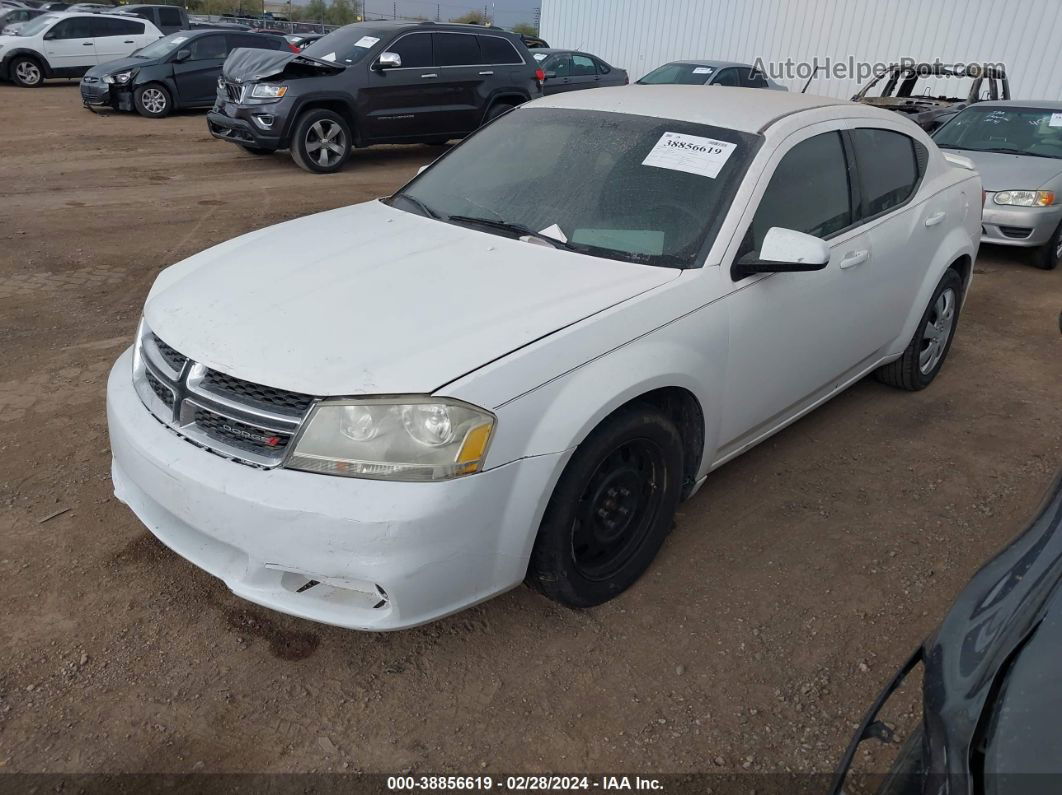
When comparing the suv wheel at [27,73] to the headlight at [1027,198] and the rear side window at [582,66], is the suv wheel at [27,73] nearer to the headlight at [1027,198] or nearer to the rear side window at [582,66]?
the rear side window at [582,66]

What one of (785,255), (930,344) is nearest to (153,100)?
(930,344)

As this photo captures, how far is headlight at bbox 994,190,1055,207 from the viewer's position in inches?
286

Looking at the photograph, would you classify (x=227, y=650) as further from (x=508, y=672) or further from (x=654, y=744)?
(x=654, y=744)

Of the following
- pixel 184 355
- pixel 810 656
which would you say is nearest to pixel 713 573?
pixel 810 656

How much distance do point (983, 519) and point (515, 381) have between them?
241cm

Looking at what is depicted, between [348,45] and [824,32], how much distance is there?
44.8 feet

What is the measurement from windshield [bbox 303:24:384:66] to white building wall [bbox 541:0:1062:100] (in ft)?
42.8

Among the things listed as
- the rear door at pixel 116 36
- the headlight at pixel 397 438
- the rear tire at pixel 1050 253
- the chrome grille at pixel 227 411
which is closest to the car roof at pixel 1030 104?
the rear tire at pixel 1050 253

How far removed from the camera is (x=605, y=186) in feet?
10.4

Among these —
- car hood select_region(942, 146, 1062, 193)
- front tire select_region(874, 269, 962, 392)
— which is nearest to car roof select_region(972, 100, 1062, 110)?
car hood select_region(942, 146, 1062, 193)

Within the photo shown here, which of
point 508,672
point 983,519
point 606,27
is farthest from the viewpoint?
point 606,27

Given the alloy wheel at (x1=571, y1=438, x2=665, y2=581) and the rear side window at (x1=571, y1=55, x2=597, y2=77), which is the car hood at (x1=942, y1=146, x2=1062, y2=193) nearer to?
the alloy wheel at (x1=571, y1=438, x2=665, y2=581)

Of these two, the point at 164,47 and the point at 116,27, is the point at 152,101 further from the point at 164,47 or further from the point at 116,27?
the point at 116,27

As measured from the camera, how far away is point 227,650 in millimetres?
2639
